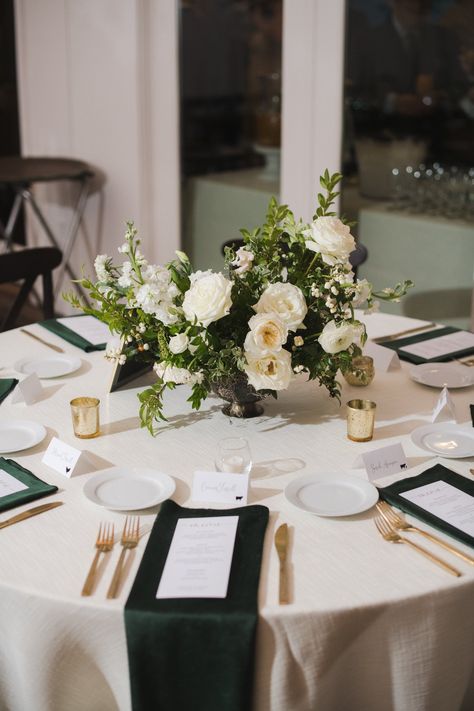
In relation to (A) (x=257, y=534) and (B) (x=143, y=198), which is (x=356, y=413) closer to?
(A) (x=257, y=534)

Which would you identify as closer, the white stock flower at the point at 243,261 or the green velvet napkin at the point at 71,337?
the white stock flower at the point at 243,261

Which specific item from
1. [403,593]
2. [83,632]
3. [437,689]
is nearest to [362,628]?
[403,593]

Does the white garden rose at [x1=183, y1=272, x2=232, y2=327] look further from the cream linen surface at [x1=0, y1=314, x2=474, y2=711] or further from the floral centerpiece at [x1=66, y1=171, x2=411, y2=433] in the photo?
the cream linen surface at [x1=0, y1=314, x2=474, y2=711]

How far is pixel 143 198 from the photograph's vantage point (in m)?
4.56

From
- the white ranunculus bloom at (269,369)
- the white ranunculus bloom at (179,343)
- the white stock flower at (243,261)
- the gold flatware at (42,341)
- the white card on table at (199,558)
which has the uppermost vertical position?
the white stock flower at (243,261)

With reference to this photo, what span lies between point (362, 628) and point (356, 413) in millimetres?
583

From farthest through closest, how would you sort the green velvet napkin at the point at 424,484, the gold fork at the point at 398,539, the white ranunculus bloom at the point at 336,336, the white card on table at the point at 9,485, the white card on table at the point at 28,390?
the white card on table at the point at 28,390 → the white ranunculus bloom at the point at 336,336 → the white card on table at the point at 9,485 → the green velvet napkin at the point at 424,484 → the gold fork at the point at 398,539

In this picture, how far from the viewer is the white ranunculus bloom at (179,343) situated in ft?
5.57

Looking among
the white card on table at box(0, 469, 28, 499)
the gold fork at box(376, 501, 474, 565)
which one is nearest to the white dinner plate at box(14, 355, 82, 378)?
the white card on table at box(0, 469, 28, 499)

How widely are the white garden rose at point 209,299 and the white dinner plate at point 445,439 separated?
0.52 meters

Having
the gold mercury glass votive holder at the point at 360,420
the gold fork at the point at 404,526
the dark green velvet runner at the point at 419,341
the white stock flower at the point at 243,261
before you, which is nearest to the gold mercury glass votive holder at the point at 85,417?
the white stock flower at the point at 243,261

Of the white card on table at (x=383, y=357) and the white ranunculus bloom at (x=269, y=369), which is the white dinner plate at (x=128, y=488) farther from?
the white card on table at (x=383, y=357)

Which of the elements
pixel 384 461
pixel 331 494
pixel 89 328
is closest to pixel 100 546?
pixel 331 494

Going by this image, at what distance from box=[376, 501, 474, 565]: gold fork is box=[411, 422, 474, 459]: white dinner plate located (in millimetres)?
273
